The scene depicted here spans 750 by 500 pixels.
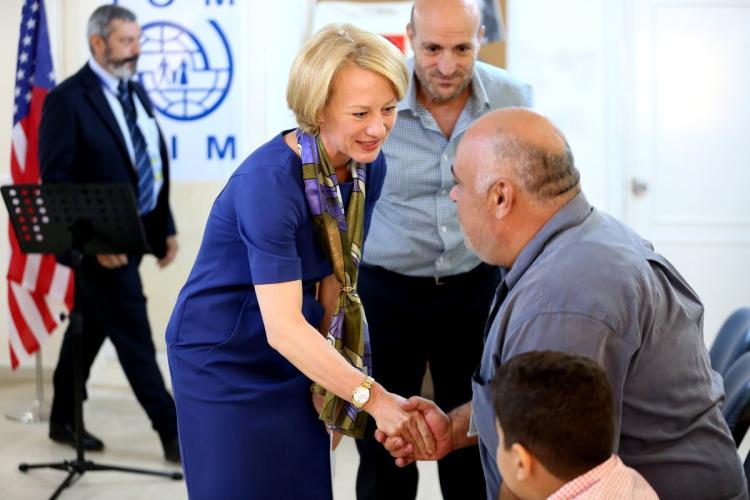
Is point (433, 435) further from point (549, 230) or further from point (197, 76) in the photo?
point (197, 76)

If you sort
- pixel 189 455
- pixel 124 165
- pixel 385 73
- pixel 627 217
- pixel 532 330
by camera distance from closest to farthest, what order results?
pixel 532 330
pixel 385 73
pixel 189 455
pixel 124 165
pixel 627 217

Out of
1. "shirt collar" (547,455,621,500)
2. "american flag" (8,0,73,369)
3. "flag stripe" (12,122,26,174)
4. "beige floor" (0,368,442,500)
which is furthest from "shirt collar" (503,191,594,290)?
"flag stripe" (12,122,26,174)

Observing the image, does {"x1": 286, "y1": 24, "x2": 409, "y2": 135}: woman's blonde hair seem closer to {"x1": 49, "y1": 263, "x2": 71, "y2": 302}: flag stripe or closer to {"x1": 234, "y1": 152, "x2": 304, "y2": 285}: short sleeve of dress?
{"x1": 234, "y1": 152, "x2": 304, "y2": 285}: short sleeve of dress

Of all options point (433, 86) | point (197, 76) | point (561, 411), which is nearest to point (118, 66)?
point (197, 76)

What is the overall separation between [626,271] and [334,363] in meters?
0.63

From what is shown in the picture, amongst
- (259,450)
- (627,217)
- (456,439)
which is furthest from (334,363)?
(627,217)

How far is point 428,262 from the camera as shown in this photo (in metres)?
Answer: 2.83

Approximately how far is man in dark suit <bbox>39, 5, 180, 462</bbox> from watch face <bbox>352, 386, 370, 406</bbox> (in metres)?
2.32

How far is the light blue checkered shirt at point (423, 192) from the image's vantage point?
2799 mm

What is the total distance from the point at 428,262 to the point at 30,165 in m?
2.72

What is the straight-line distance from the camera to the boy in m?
1.43

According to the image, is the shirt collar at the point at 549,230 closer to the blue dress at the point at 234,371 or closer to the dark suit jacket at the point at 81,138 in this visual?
the blue dress at the point at 234,371

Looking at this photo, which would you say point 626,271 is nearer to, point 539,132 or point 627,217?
point 539,132

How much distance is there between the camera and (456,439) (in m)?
2.21
